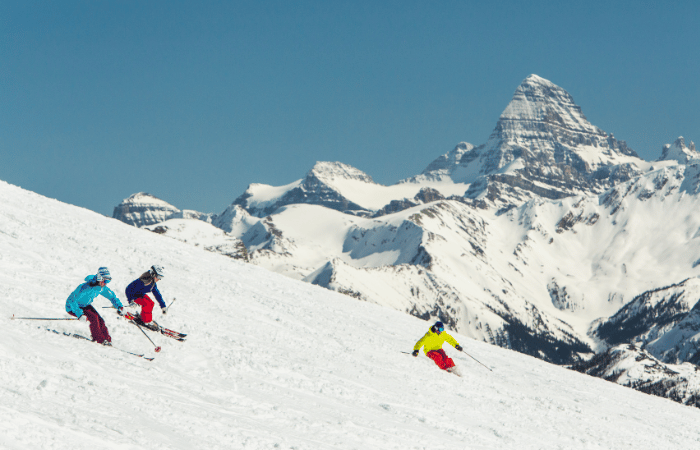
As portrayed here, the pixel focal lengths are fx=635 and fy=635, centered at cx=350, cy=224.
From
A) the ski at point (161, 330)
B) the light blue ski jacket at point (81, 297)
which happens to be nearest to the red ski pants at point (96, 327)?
the light blue ski jacket at point (81, 297)

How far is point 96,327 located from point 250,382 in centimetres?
438

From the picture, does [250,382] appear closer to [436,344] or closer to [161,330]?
[161,330]

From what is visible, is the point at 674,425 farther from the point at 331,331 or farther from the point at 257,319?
the point at 257,319

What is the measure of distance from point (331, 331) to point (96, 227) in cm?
1966

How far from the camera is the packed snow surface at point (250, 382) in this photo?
1250cm

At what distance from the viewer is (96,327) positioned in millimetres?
17016

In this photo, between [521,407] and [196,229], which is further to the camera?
[196,229]

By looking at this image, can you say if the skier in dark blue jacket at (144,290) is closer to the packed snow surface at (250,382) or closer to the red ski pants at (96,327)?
the packed snow surface at (250,382)

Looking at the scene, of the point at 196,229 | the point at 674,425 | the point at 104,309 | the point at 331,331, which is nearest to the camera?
the point at 104,309

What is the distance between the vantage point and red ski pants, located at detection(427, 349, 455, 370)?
24.2 metres

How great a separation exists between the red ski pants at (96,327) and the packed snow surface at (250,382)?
268mm

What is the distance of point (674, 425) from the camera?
2595 centimetres

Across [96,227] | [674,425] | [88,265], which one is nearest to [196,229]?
[96,227]

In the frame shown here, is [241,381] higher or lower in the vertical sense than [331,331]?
lower
